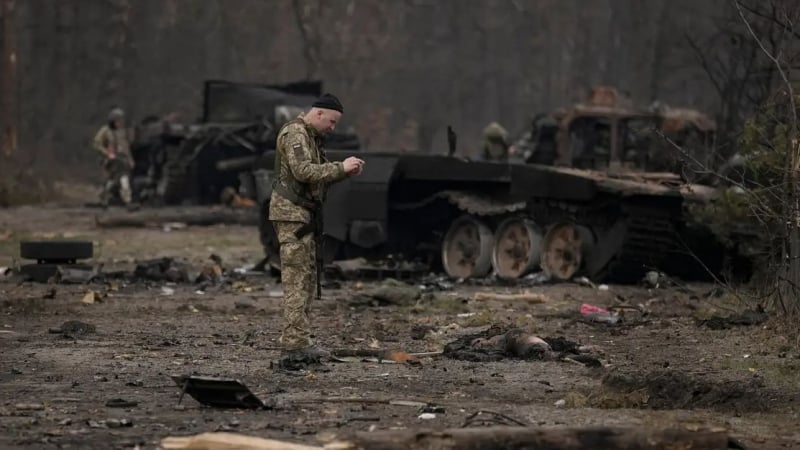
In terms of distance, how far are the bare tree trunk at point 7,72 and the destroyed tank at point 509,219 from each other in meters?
16.6

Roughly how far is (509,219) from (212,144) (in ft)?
47.5

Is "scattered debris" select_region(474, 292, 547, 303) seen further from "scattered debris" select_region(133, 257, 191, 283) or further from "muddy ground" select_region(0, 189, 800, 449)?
"scattered debris" select_region(133, 257, 191, 283)

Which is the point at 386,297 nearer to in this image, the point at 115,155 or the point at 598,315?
the point at 598,315

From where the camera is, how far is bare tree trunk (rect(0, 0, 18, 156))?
37.6m

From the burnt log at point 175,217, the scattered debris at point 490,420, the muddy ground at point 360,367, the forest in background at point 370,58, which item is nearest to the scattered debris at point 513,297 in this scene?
the muddy ground at point 360,367

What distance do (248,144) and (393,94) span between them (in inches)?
1035

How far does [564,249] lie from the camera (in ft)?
64.3

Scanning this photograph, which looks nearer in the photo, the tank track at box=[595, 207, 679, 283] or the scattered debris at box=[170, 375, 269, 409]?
the scattered debris at box=[170, 375, 269, 409]

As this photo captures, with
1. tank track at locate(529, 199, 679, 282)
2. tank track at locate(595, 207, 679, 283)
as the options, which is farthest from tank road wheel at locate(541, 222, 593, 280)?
tank track at locate(595, 207, 679, 283)

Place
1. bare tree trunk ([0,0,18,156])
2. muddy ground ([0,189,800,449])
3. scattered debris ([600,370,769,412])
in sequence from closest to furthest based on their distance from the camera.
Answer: muddy ground ([0,189,800,449]) → scattered debris ([600,370,769,412]) → bare tree trunk ([0,0,18,156])

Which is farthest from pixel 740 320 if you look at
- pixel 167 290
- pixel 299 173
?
pixel 167 290

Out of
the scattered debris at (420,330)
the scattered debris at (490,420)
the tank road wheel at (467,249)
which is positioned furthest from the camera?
the tank road wheel at (467,249)

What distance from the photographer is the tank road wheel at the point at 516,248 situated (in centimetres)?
1964

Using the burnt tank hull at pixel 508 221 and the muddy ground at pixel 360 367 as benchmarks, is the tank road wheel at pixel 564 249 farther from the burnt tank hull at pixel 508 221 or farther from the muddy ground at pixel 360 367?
the muddy ground at pixel 360 367
